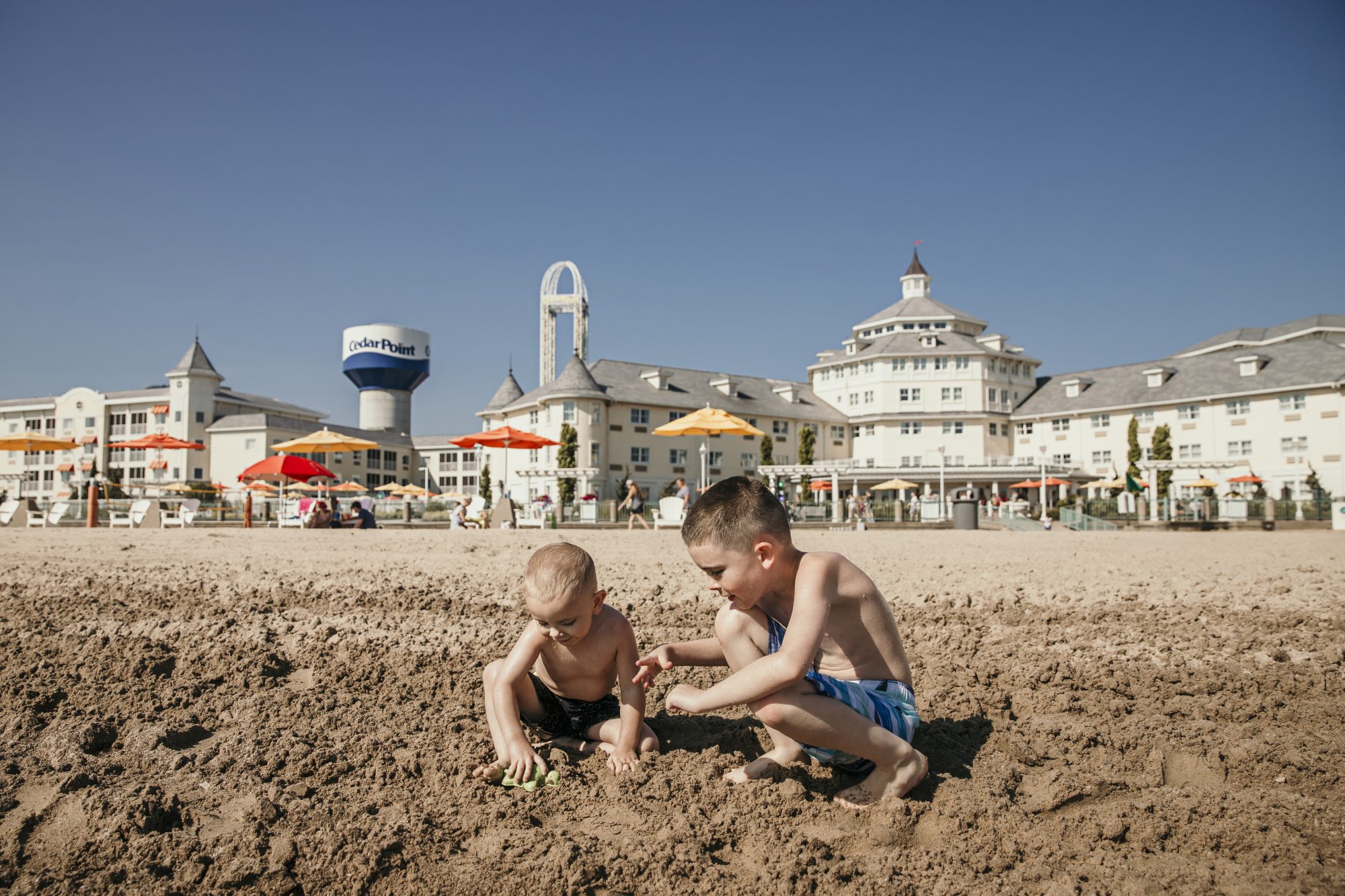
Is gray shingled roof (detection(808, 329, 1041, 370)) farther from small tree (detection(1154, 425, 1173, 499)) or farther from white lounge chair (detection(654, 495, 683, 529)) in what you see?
white lounge chair (detection(654, 495, 683, 529))

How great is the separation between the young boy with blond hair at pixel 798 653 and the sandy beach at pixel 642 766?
0.14 m

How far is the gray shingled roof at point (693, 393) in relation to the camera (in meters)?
56.9

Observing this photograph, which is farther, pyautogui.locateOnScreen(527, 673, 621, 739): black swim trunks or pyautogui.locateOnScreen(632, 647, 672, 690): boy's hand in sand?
pyautogui.locateOnScreen(527, 673, 621, 739): black swim trunks

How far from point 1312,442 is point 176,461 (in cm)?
7485

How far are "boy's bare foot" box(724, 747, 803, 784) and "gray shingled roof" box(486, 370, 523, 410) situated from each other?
63.9 meters

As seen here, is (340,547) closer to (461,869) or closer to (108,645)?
(108,645)

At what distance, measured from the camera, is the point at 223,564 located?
778cm

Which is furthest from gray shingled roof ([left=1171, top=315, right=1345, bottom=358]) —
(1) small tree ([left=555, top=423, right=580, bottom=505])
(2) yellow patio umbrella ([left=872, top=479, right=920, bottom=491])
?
(1) small tree ([left=555, top=423, right=580, bottom=505])

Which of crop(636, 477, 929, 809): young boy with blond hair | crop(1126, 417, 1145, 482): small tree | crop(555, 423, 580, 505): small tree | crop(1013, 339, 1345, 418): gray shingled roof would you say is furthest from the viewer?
crop(1126, 417, 1145, 482): small tree

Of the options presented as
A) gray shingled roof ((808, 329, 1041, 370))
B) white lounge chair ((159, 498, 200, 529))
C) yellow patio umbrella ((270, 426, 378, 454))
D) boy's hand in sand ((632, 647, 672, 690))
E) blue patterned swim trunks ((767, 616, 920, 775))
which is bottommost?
blue patterned swim trunks ((767, 616, 920, 775))

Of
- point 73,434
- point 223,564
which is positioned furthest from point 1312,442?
point 73,434

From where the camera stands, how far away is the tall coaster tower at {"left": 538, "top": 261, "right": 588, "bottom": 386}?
68688mm

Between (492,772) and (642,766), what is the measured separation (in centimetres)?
47

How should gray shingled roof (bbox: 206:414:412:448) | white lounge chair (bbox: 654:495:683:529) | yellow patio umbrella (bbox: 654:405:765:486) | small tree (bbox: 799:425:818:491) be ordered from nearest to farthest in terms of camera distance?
white lounge chair (bbox: 654:495:683:529)
yellow patio umbrella (bbox: 654:405:765:486)
small tree (bbox: 799:425:818:491)
gray shingled roof (bbox: 206:414:412:448)
